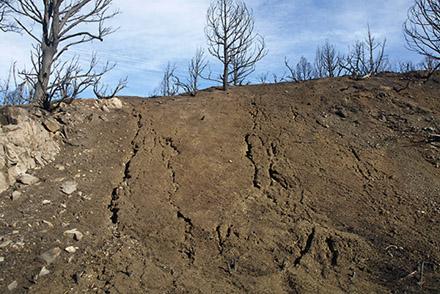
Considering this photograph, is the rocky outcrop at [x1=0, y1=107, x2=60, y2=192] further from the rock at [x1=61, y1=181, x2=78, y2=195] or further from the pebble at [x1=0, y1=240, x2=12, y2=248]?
the pebble at [x1=0, y1=240, x2=12, y2=248]

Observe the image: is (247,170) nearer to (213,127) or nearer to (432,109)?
(213,127)

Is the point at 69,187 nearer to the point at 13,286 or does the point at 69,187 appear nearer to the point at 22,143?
the point at 22,143

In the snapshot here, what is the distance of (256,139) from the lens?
32.9 feet

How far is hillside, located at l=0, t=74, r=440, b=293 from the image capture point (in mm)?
6473

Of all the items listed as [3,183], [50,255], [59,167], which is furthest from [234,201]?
[3,183]

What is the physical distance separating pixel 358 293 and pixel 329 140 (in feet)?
14.5

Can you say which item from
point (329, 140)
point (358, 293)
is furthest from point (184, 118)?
point (358, 293)

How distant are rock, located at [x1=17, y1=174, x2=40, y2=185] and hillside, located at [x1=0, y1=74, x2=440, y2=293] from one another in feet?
0.40

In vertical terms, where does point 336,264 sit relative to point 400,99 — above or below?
below

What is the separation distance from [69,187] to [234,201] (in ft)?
10.3

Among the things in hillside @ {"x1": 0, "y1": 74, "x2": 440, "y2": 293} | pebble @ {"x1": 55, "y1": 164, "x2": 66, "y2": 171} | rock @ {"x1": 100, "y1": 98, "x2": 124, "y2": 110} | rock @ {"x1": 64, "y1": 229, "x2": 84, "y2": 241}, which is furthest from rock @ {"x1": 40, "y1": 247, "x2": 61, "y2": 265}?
rock @ {"x1": 100, "y1": 98, "x2": 124, "y2": 110}

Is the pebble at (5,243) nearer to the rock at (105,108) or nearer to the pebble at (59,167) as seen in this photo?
the pebble at (59,167)

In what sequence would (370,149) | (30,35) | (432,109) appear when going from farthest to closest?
(30,35)
(432,109)
(370,149)

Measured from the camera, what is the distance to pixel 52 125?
952 centimetres
